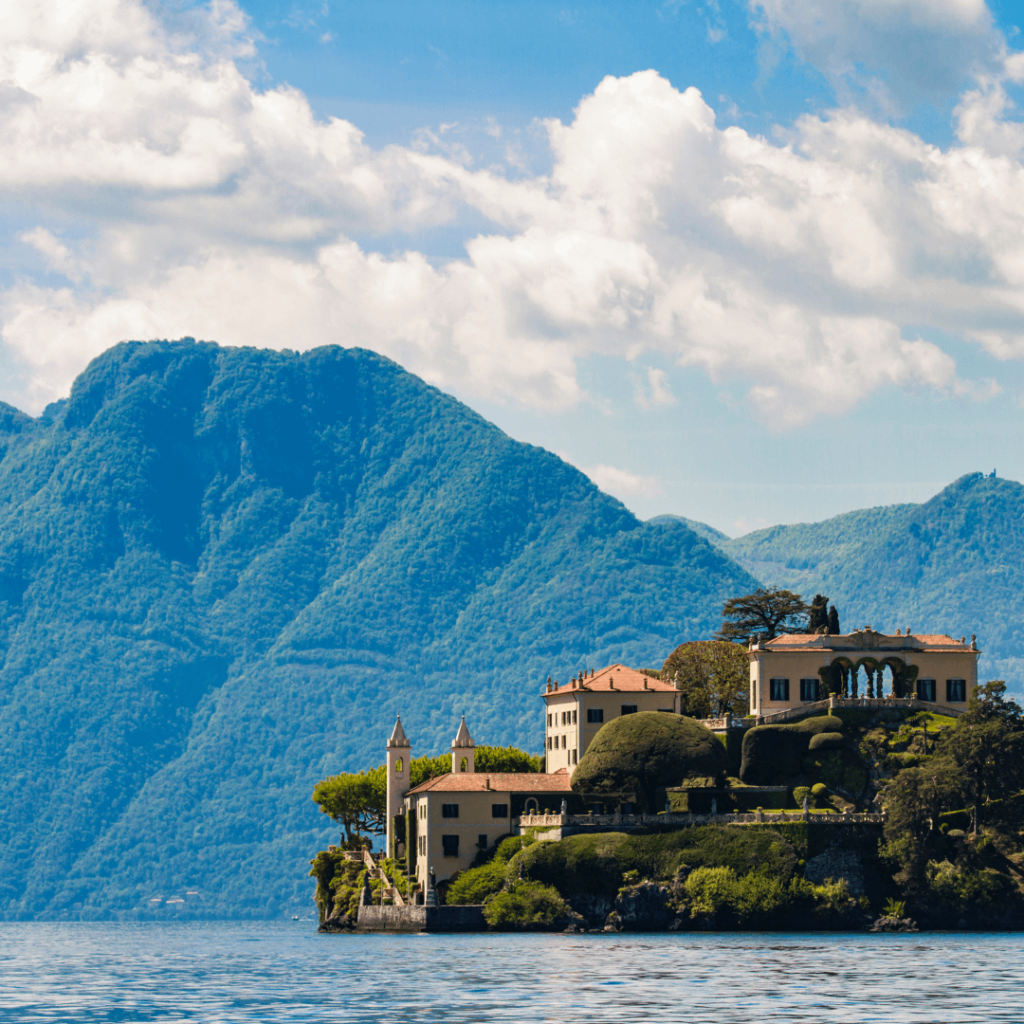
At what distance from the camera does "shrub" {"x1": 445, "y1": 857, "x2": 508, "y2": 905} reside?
135 metres

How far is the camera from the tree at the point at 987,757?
129625mm

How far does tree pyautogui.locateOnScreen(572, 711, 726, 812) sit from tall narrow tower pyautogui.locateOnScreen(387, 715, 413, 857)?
20494mm

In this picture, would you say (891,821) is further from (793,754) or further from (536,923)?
(536,923)

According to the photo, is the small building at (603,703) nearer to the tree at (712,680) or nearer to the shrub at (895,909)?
the tree at (712,680)

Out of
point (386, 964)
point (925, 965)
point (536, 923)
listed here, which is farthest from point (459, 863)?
point (925, 965)

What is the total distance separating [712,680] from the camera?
16500 cm

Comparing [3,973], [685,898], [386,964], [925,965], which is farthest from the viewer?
[685,898]

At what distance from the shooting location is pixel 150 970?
375 feet

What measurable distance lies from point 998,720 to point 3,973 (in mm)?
65019

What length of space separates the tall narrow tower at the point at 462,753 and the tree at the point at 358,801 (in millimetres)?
11159

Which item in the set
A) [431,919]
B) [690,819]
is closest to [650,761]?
[690,819]

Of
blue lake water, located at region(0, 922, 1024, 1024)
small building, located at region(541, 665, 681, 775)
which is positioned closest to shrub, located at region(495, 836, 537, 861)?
blue lake water, located at region(0, 922, 1024, 1024)

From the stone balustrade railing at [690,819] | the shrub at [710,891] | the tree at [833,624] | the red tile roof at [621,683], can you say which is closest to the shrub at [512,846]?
the stone balustrade railing at [690,819]

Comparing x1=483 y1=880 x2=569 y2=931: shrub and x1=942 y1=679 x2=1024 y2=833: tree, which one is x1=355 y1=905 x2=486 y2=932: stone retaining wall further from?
x1=942 y1=679 x2=1024 y2=833: tree
